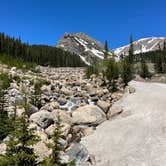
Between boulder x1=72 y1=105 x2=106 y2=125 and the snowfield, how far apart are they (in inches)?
36.2

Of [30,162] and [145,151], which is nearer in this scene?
[30,162]

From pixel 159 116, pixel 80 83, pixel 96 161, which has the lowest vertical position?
pixel 96 161

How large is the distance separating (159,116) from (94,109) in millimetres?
7199

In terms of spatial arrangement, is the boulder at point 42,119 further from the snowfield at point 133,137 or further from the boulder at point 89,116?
the snowfield at point 133,137

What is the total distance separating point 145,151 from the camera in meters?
25.3

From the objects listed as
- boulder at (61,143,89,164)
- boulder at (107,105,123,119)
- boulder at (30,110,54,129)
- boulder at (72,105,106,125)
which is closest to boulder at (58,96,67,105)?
boulder at (72,105,106,125)

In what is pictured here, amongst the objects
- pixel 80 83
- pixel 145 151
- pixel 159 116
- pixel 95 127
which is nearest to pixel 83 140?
pixel 95 127

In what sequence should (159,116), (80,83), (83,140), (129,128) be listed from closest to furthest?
(83,140) < (129,128) < (159,116) < (80,83)

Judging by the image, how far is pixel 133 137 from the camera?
28.4 metres

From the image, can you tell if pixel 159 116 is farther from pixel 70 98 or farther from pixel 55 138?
pixel 55 138

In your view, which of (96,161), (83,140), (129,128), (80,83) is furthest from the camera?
(80,83)

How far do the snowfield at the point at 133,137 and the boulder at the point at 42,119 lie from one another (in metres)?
4.35

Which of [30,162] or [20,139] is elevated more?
[20,139]

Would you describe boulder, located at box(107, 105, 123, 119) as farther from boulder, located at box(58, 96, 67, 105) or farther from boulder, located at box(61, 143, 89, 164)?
boulder, located at box(61, 143, 89, 164)
